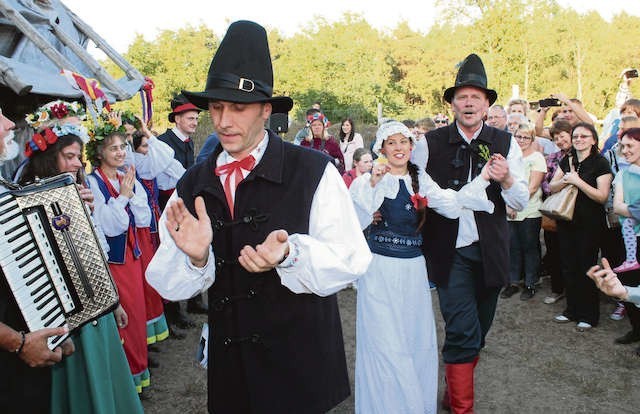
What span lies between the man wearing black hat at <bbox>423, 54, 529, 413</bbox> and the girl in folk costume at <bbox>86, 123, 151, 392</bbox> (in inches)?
88.5

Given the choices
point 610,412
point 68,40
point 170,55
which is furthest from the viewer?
point 170,55

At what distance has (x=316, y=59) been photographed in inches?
754

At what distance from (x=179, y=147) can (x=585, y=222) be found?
14.4ft

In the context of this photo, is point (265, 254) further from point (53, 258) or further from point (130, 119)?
point (130, 119)

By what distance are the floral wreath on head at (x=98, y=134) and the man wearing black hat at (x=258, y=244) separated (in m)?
2.10

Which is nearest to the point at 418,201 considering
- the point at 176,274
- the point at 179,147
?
the point at 176,274

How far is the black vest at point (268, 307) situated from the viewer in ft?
6.89

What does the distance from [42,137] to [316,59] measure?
16.9 metres

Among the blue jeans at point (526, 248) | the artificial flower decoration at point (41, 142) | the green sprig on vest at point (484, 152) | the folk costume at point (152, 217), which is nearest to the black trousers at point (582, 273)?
the blue jeans at point (526, 248)

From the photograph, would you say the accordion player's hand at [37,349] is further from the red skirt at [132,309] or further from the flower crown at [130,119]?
the flower crown at [130,119]

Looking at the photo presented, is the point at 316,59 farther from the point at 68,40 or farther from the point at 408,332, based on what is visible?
the point at 408,332

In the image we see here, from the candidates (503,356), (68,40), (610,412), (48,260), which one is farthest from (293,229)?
(68,40)

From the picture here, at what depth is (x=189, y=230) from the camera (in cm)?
192

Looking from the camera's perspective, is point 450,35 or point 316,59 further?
point 450,35
